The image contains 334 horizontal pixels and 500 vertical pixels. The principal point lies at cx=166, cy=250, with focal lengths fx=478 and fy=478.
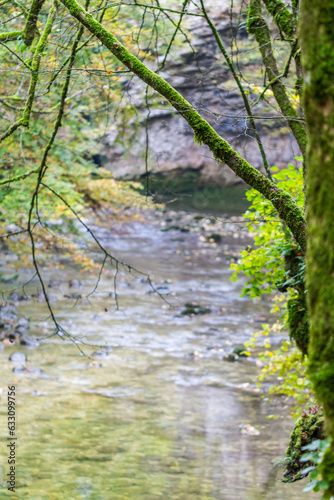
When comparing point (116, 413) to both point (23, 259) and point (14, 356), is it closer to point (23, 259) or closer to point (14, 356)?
point (14, 356)

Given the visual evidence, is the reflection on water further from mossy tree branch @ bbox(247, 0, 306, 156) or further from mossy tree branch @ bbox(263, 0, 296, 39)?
mossy tree branch @ bbox(263, 0, 296, 39)

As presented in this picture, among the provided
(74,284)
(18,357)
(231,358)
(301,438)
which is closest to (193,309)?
(231,358)

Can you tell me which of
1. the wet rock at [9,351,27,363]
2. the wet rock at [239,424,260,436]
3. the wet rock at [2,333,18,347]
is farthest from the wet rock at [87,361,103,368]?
the wet rock at [239,424,260,436]

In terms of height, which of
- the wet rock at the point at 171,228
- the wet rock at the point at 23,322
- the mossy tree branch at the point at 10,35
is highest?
the wet rock at the point at 171,228

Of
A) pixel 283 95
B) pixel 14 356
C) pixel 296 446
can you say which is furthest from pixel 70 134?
pixel 296 446

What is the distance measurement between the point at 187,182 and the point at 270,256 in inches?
846

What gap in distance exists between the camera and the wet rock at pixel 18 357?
7715mm

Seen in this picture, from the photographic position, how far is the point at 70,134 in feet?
39.7

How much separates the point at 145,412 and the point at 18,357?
249 cm

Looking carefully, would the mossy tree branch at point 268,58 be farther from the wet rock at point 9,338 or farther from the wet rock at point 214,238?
the wet rock at point 214,238

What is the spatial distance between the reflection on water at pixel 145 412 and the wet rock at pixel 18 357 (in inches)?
4.5

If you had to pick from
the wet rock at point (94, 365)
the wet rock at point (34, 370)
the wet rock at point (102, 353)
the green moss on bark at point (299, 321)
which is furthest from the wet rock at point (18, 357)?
the green moss on bark at point (299, 321)

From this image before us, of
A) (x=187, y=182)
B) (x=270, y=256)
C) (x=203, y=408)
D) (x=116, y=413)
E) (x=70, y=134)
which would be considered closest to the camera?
(x=270, y=256)

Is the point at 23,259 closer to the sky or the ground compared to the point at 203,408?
closer to the sky
